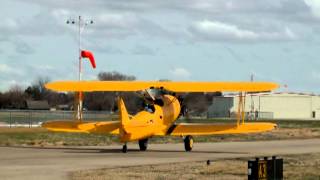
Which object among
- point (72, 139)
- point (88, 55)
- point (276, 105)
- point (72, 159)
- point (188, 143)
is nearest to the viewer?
point (72, 159)

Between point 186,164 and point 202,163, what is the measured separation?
75cm

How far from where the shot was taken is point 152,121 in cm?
3078

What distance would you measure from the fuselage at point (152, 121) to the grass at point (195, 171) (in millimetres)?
4902

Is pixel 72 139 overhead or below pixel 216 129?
below

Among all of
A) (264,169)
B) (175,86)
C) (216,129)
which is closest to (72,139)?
(175,86)

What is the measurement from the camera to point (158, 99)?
109 feet

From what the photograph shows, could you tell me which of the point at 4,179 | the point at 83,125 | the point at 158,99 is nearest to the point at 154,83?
the point at 158,99

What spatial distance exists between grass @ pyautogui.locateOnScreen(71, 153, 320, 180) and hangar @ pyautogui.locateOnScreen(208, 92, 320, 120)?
11740cm

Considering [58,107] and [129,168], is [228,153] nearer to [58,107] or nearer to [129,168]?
[129,168]

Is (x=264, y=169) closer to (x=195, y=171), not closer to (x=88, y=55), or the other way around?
(x=195, y=171)

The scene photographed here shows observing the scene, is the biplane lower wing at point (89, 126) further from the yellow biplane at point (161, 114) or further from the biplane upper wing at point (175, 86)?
the biplane upper wing at point (175, 86)

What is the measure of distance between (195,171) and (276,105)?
419 feet

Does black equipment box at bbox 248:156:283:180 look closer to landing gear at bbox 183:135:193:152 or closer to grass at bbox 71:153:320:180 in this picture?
grass at bbox 71:153:320:180

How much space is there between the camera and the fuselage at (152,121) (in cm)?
2894
